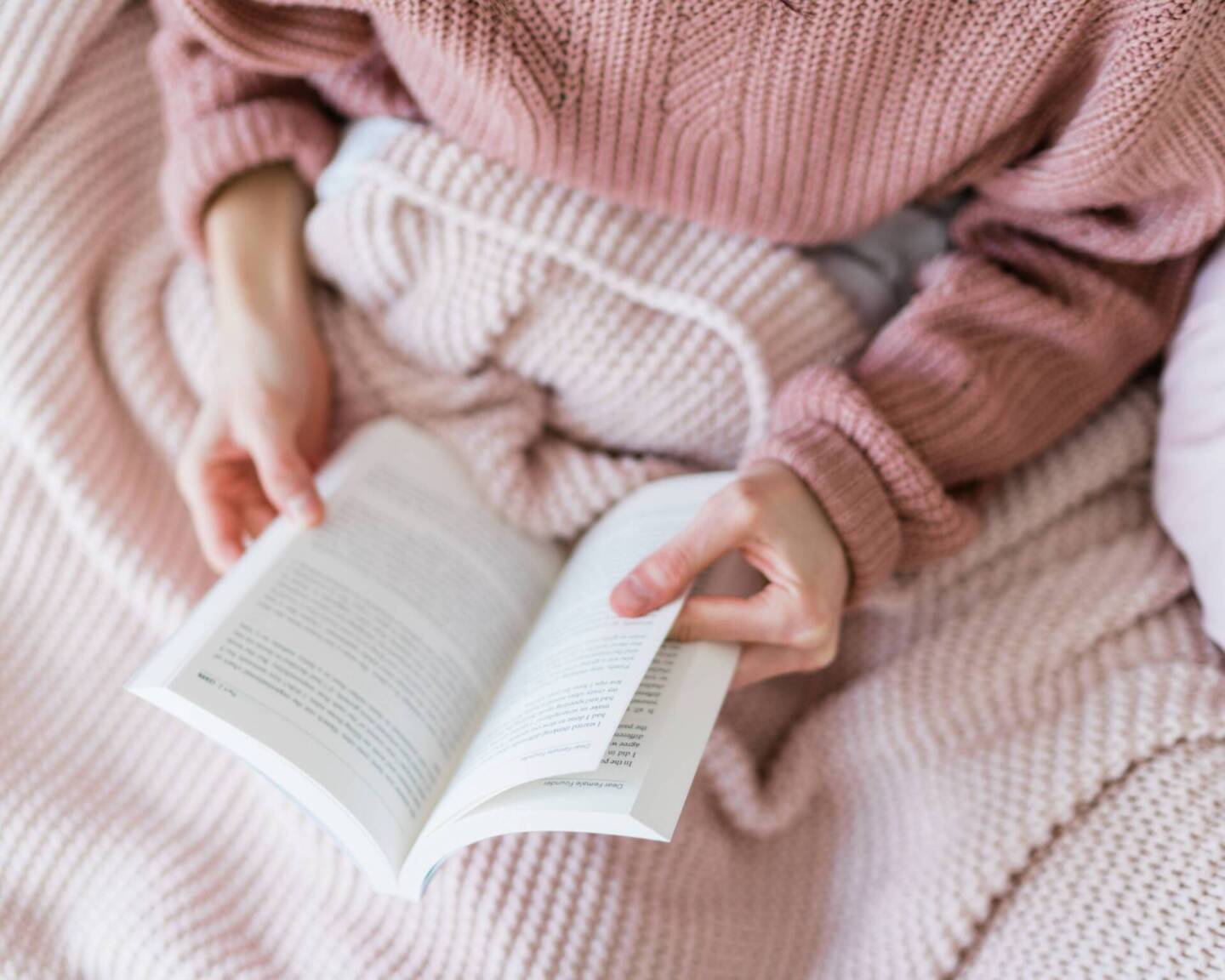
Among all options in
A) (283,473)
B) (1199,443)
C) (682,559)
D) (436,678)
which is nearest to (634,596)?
(682,559)

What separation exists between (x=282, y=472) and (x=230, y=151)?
27cm

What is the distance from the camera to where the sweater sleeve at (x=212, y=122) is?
0.73 metres

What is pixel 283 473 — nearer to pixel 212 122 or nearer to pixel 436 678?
pixel 436 678

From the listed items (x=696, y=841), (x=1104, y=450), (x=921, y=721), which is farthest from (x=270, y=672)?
(x=1104, y=450)

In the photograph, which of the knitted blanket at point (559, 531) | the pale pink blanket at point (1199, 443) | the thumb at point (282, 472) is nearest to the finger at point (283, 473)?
the thumb at point (282, 472)

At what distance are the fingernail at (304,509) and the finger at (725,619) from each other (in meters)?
0.26

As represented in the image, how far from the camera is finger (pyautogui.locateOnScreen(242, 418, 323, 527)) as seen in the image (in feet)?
2.14

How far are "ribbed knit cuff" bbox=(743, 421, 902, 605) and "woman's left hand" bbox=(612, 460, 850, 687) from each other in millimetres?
10

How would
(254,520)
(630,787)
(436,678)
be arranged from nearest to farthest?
(630,787), (436,678), (254,520)

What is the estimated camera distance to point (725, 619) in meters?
0.58

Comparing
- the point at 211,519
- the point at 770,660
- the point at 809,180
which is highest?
the point at 809,180

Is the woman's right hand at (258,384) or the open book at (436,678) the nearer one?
the open book at (436,678)

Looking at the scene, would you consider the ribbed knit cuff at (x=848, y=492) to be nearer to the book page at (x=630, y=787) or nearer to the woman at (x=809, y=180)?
the woman at (x=809, y=180)

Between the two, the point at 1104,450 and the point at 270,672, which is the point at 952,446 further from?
the point at 270,672
